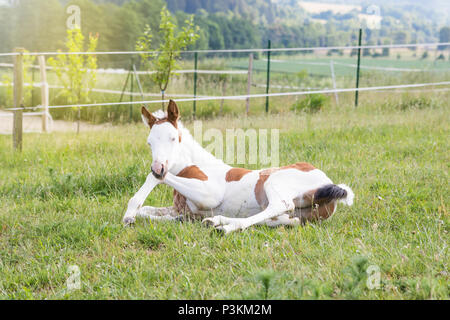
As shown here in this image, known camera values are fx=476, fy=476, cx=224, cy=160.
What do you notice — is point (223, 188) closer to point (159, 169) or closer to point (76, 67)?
point (159, 169)

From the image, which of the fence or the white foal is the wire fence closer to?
the fence

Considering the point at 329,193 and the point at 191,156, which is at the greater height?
the point at 191,156

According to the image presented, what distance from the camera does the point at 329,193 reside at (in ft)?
12.4

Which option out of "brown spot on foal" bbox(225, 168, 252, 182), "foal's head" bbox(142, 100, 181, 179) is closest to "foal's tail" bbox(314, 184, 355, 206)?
"brown spot on foal" bbox(225, 168, 252, 182)

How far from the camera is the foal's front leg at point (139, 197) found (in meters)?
3.87

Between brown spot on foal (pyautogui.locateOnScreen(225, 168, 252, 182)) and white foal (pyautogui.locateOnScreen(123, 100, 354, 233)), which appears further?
brown spot on foal (pyautogui.locateOnScreen(225, 168, 252, 182))

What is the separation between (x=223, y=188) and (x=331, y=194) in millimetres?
896

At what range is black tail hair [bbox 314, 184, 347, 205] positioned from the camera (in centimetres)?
377

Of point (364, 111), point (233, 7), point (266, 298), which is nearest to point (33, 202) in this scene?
point (266, 298)

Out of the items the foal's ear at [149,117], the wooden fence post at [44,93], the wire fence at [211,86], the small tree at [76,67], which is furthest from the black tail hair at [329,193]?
the wooden fence post at [44,93]

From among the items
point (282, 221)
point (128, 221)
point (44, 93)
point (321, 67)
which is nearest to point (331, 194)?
point (282, 221)

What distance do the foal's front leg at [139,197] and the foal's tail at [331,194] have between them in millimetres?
1294
